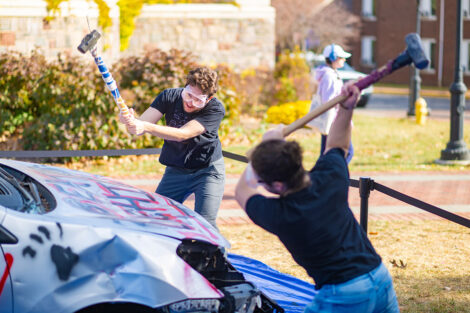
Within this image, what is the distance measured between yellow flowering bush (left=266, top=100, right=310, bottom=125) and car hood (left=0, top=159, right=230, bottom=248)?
1172cm

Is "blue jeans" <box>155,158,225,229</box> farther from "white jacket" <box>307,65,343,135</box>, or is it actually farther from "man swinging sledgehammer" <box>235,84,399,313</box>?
"white jacket" <box>307,65,343,135</box>

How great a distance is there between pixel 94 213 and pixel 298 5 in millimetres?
42541

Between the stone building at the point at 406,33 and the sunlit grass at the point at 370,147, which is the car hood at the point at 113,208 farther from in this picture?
the stone building at the point at 406,33

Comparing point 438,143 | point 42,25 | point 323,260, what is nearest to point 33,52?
point 42,25

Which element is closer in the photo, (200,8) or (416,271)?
(416,271)

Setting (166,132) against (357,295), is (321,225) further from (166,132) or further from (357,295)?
(166,132)

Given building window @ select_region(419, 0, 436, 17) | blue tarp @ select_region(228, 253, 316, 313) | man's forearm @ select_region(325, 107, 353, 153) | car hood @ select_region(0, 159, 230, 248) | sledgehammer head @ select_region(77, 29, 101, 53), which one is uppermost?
building window @ select_region(419, 0, 436, 17)

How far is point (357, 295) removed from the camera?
321 cm

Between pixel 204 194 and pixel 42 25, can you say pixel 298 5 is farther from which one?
pixel 204 194

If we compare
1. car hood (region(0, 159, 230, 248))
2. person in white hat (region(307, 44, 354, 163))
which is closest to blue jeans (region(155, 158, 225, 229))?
car hood (region(0, 159, 230, 248))

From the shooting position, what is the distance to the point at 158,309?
3.49 meters

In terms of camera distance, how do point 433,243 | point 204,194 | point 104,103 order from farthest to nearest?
point 104,103 < point 433,243 < point 204,194

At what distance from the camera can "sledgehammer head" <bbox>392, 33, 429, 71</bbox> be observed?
3287mm

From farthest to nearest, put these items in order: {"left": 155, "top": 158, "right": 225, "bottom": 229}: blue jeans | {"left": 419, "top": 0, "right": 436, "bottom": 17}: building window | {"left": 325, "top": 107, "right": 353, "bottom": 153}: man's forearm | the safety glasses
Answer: {"left": 419, "top": 0, "right": 436, "bottom": 17}: building window → {"left": 155, "top": 158, "right": 225, "bottom": 229}: blue jeans → the safety glasses → {"left": 325, "top": 107, "right": 353, "bottom": 153}: man's forearm
